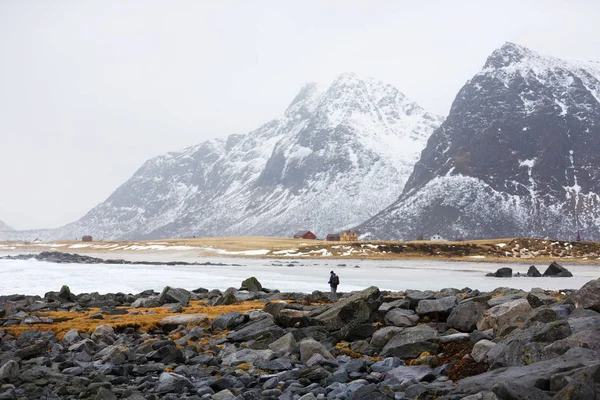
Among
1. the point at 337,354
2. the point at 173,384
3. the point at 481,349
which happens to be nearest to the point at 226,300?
the point at 337,354

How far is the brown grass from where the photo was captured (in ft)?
61.2

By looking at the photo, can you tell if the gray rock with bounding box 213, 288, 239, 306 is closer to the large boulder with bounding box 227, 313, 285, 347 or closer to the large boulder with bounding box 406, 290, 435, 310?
the large boulder with bounding box 227, 313, 285, 347

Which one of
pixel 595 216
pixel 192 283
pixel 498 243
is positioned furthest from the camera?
pixel 595 216

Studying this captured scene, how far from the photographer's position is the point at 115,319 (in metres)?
20.6

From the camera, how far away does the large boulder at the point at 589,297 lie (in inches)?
551

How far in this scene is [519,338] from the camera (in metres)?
11.6

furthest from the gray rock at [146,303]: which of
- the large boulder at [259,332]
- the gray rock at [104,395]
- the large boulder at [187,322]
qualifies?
the gray rock at [104,395]

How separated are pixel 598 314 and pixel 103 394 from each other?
11.1 m

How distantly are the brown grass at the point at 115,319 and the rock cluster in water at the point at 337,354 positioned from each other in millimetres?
427

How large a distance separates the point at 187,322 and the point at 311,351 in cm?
646

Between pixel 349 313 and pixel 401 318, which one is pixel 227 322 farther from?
pixel 401 318

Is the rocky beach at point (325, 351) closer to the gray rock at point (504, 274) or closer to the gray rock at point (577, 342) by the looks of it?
the gray rock at point (577, 342)

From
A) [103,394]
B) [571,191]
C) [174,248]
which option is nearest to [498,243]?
[174,248]

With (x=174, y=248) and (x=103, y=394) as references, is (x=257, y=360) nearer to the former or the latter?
(x=103, y=394)
